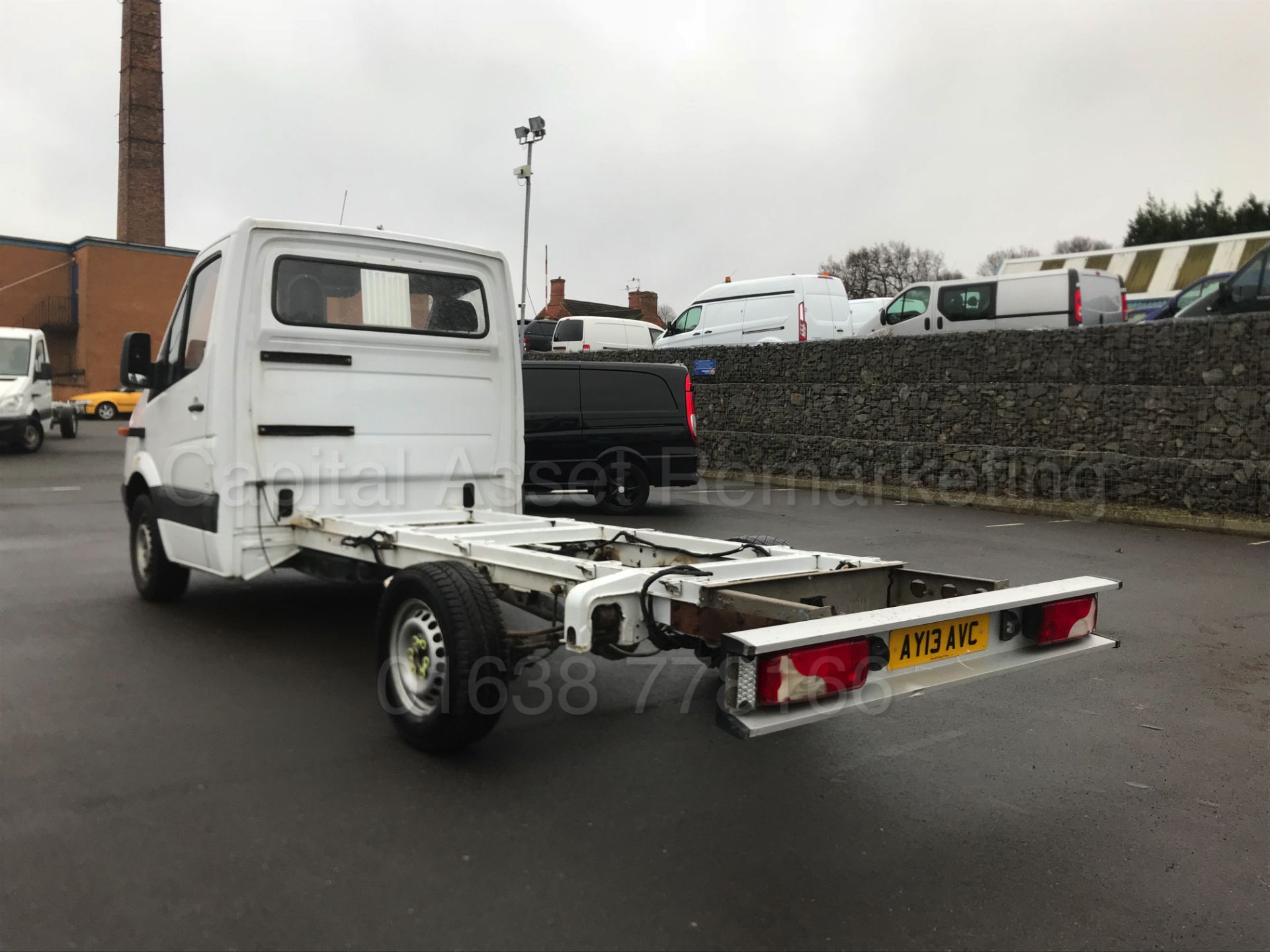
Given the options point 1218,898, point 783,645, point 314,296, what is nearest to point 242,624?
point 314,296

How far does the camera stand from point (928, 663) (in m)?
3.25

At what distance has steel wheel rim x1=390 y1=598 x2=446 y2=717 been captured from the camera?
12.7 feet

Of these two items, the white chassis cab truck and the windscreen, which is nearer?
the white chassis cab truck

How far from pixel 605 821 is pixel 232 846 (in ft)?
3.98

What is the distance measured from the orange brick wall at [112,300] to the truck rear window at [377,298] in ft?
126

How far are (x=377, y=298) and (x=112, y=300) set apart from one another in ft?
134

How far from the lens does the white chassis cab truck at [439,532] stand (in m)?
3.25

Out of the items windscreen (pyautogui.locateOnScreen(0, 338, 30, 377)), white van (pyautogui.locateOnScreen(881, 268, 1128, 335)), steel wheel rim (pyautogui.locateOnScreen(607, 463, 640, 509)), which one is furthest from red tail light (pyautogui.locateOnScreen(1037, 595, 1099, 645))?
windscreen (pyautogui.locateOnScreen(0, 338, 30, 377))

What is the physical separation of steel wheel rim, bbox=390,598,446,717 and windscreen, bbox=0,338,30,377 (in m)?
18.8

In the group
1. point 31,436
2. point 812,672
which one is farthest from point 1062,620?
point 31,436

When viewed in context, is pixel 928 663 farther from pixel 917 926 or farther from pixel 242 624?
pixel 242 624

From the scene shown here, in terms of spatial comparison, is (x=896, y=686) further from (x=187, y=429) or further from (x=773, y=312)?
(x=773, y=312)

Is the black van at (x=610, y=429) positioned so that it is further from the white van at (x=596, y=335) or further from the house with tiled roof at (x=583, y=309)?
the house with tiled roof at (x=583, y=309)

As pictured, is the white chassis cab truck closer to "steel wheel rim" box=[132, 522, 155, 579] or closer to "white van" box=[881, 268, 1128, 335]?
"steel wheel rim" box=[132, 522, 155, 579]
